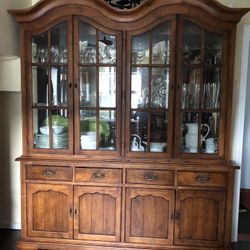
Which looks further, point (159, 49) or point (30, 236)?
point (30, 236)

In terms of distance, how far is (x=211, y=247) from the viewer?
2404 mm

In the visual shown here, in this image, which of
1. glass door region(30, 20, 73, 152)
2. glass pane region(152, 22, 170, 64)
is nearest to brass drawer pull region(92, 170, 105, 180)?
glass door region(30, 20, 73, 152)

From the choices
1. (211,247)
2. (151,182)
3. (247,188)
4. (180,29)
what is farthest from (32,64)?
(247,188)

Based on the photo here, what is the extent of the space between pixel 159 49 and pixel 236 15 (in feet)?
2.02

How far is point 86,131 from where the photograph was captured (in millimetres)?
2484

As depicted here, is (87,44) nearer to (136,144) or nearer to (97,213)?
(136,144)

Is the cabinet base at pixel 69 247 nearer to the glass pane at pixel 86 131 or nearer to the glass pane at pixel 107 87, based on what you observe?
the glass pane at pixel 86 131

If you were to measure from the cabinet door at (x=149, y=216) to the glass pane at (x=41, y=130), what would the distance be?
0.82 meters

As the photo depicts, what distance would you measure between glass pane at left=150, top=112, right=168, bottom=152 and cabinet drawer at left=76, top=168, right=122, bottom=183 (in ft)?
1.17

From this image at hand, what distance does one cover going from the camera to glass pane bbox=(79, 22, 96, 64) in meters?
2.37

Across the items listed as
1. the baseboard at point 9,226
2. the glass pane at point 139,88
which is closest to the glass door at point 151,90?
the glass pane at point 139,88

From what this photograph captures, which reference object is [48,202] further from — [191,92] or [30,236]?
[191,92]

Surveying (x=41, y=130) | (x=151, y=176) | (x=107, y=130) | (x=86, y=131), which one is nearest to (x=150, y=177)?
(x=151, y=176)

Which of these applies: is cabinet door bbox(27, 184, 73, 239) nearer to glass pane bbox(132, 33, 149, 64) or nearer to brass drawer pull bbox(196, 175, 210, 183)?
brass drawer pull bbox(196, 175, 210, 183)
